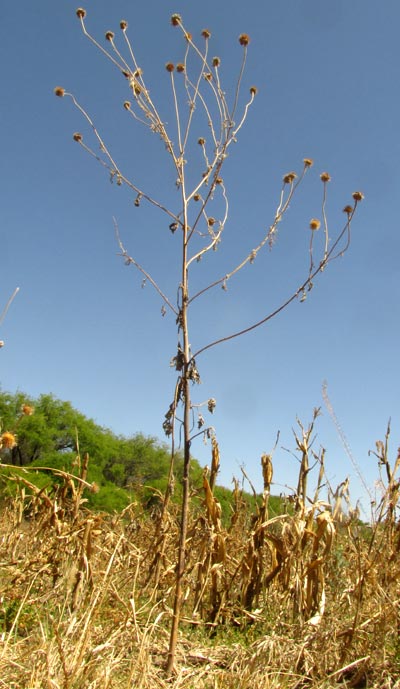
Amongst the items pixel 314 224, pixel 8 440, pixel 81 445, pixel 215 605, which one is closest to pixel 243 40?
pixel 314 224

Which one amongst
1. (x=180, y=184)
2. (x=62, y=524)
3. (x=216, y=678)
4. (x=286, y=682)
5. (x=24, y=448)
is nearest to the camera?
(x=216, y=678)

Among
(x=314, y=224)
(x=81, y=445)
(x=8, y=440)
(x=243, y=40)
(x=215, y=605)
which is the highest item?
(x=81, y=445)

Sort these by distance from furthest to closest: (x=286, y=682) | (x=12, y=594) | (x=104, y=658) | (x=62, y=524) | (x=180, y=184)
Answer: (x=62, y=524) < (x=12, y=594) < (x=180, y=184) < (x=286, y=682) < (x=104, y=658)

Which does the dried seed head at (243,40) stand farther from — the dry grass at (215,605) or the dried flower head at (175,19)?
the dry grass at (215,605)

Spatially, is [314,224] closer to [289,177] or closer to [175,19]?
[289,177]

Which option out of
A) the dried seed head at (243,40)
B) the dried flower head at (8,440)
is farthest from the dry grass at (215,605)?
the dried seed head at (243,40)

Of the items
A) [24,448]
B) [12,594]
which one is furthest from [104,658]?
[24,448]

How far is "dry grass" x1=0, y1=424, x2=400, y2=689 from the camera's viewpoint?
2182 mm

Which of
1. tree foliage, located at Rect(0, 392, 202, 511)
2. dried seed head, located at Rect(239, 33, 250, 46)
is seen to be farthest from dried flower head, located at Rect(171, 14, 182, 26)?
tree foliage, located at Rect(0, 392, 202, 511)

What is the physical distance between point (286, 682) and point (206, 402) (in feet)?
4.18

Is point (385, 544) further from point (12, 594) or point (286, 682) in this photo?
point (12, 594)

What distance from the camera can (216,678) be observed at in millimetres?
2320

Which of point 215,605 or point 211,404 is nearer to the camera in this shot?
point 211,404

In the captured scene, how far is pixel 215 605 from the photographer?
3.63 m
